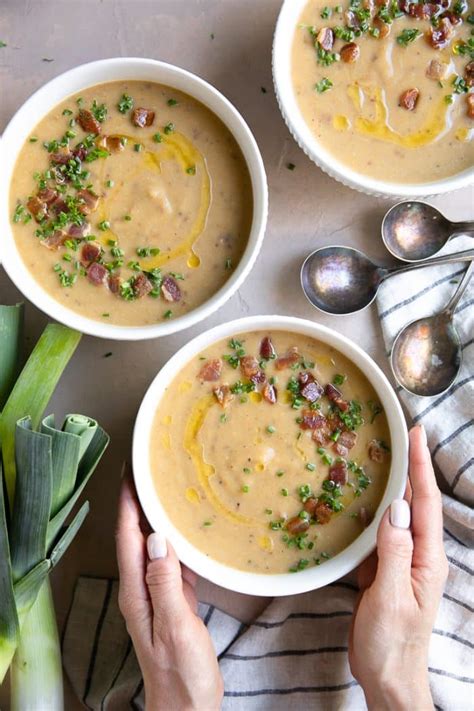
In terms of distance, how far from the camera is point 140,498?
213 centimetres

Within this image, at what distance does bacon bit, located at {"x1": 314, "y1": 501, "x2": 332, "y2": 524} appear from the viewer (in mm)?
2170

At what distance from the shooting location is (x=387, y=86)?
220cm

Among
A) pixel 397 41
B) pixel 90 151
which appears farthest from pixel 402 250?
pixel 90 151

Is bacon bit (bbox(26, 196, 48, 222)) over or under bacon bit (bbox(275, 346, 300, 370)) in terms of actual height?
over

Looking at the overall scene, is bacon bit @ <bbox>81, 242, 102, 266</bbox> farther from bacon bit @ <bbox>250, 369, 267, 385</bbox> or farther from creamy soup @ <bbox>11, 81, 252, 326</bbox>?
bacon bit @ <bbox>250, 369, 267, 385</bbox>

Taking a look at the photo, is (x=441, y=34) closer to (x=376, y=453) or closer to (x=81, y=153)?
(x=81, y=153)

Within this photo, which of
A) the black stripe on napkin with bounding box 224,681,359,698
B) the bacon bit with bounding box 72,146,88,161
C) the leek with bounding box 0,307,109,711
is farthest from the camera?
the black stripe on napkin with bounding box 224,681,359,698

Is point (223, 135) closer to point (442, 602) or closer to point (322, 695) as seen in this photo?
point (442, 602)

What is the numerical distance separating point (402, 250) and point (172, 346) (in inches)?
27.8

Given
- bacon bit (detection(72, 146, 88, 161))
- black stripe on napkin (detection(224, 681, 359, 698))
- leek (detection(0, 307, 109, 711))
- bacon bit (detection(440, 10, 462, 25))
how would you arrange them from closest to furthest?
1. leek (detection(0, 307, 109, 711))
2. bacon bit (detection(72, 146, 88, 161))
3. bacon bit (detection(440, 10, 462, 25))
4. black stripe on napkin (detection(224, 681, 359, 698))

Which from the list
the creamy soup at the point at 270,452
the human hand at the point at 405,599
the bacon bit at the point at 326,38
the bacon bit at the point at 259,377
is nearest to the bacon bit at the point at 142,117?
the bacon bit at the point at 326,38

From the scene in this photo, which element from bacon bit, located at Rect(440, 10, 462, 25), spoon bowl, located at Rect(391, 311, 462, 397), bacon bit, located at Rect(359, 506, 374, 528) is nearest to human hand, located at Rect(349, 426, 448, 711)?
bacon bit, located at Rect(359, 506, 374, 528)

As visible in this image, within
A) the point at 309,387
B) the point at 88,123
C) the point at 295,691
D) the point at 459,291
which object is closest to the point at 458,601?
the point at 295,691

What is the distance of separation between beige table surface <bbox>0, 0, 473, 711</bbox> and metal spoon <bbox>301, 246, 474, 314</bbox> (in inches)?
2.1
